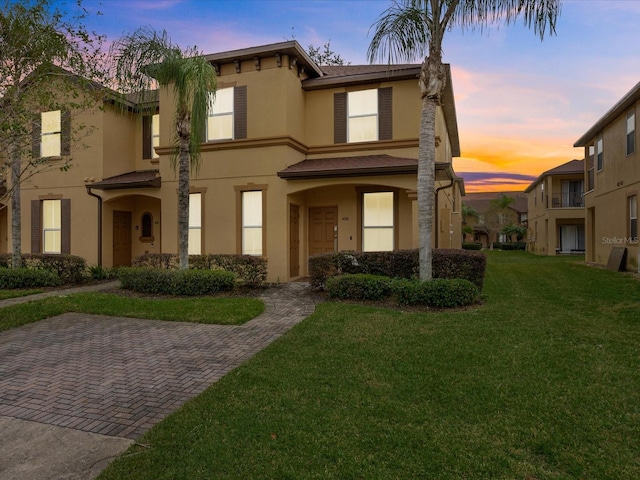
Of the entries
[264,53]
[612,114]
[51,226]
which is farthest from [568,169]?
[51,226]

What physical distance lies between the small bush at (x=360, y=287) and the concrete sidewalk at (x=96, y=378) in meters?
1.12

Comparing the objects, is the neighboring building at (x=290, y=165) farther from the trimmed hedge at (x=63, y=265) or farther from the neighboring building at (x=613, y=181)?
the neighboring building at (x=613, y=181)

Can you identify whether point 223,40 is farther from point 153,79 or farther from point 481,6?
point 481,6

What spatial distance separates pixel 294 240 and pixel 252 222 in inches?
59.2

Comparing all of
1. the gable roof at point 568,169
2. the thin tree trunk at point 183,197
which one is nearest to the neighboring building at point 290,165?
the thin tree trunk at point 183,197

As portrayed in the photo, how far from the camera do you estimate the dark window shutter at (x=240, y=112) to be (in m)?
12.9

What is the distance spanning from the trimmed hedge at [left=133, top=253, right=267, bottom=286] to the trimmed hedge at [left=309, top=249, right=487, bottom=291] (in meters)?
1.84

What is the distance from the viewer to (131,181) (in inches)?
539

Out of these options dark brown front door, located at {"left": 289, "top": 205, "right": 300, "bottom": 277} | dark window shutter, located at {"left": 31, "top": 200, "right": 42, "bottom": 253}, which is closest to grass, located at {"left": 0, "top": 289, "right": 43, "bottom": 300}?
dark window shutter, located at {"left": 31, "top": 200, "right": 42, "bottom": 253}

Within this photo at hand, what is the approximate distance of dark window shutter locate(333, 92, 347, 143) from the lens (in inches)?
521

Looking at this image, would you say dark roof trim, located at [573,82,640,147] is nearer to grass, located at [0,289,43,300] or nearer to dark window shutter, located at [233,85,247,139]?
dark window shutter, located at [233,85,247,139]

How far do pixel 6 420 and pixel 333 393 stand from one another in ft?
10.4

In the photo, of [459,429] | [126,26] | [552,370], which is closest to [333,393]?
[459,429]

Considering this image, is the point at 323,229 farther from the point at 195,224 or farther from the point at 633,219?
the point at 633,219
